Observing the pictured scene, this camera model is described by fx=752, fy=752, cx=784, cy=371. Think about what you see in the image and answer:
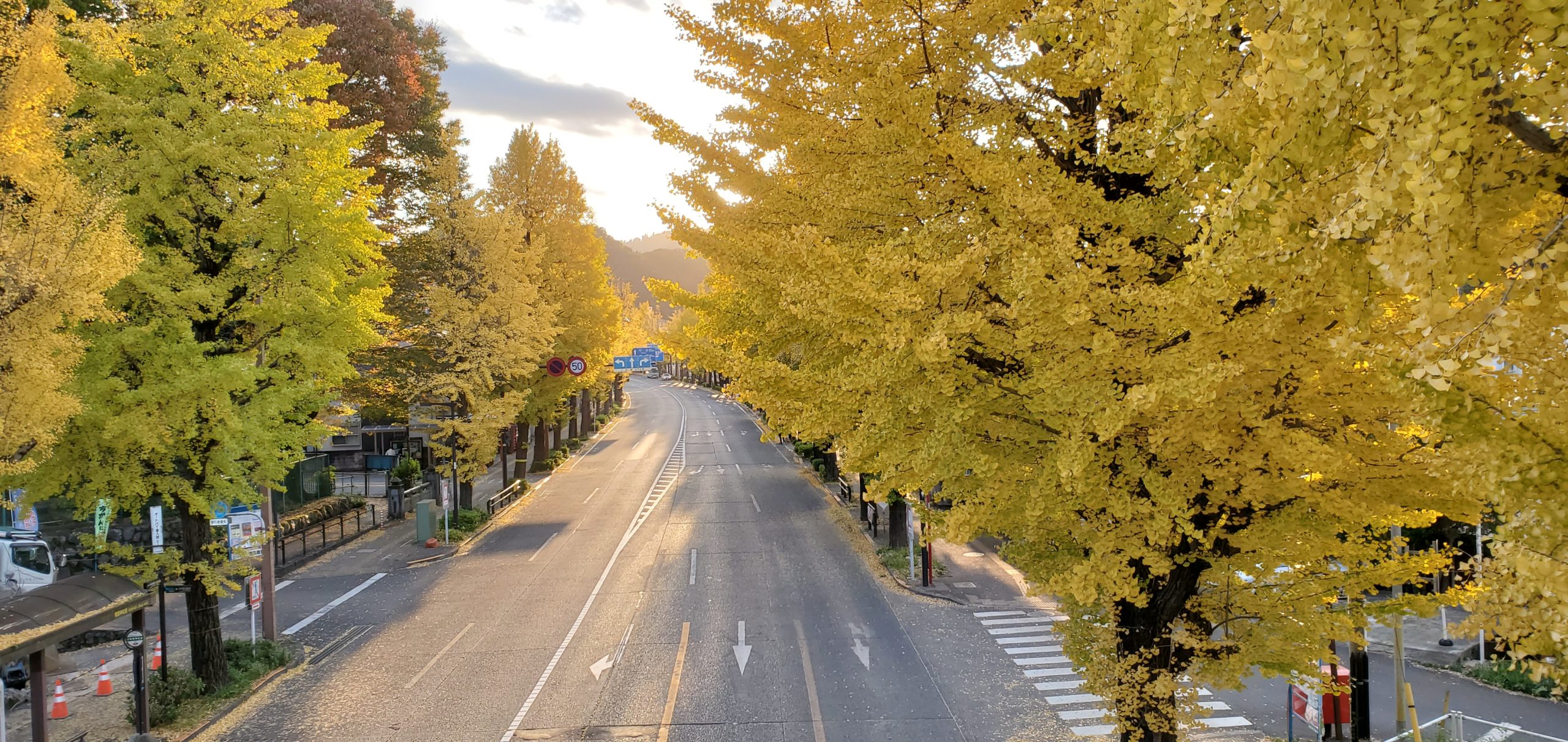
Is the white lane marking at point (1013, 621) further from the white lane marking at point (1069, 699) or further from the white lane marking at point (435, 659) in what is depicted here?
the white lane marking at point (435, 659)

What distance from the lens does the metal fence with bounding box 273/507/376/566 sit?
20125 mm

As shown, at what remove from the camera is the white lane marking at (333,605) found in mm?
15406

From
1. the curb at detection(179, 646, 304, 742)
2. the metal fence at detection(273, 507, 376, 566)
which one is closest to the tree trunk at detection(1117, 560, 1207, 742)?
the curb at detection(179, 646, 304, 742)

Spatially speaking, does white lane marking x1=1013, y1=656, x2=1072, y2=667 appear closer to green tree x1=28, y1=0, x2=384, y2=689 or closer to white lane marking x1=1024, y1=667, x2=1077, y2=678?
white lane marking x1=1024, y1=667, x2=1077, y2=678

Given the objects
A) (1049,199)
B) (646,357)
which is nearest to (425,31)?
(646,357)

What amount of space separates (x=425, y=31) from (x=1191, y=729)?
37439 millimetres

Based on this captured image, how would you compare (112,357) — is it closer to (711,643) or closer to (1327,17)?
(711,643)

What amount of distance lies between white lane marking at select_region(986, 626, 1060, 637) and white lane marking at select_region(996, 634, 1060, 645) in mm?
234

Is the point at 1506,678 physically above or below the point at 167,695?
below

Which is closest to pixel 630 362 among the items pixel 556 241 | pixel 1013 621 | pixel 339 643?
pixel 556 241

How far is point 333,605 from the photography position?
1688cm

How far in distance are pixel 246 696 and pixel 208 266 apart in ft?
22.5

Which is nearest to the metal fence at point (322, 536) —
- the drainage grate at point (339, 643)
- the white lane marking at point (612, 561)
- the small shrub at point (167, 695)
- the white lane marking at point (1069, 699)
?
the drainage grate at point (339, 643)

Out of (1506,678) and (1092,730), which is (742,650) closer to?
(1092,730)
